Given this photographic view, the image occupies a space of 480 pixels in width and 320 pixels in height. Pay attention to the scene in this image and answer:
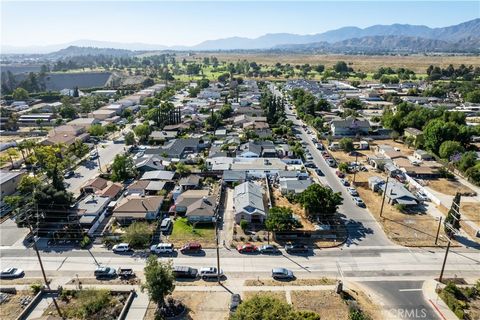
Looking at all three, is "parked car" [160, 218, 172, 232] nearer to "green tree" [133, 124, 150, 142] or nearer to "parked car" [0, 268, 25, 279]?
"parked car" [0, 268, 25, 279]

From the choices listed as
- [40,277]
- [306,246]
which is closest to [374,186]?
[306,246]

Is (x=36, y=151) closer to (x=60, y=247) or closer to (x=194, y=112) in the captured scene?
(x=60, y=247)

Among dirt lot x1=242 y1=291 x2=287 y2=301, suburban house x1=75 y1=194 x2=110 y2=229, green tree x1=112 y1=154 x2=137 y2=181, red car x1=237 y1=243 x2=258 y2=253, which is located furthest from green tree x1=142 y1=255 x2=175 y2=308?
green tree x1=112 y1=154 x2=137 y2=181

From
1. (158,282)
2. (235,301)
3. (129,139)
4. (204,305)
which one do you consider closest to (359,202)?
(235,301)

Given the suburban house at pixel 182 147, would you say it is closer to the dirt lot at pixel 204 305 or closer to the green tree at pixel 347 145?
the green tree at pixel 347 145

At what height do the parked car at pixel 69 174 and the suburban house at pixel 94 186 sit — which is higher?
the suburban house at pixel 94 186

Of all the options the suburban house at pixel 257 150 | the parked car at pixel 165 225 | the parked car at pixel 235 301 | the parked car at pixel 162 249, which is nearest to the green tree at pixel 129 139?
the suburban house at pixel 257 150
